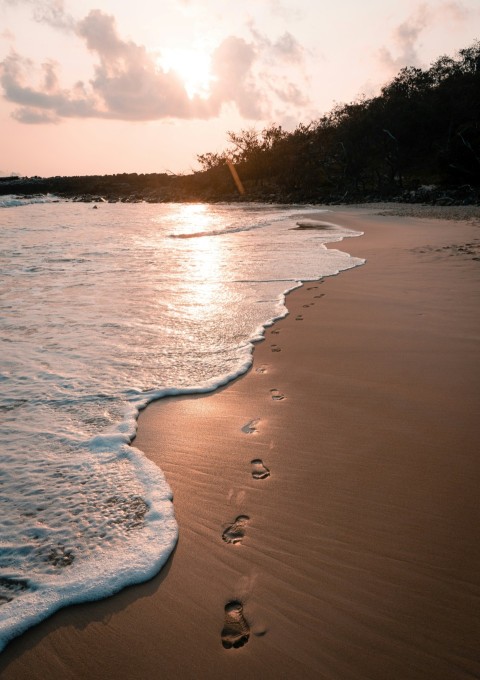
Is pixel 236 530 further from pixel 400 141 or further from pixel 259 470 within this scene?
pixel 400 141

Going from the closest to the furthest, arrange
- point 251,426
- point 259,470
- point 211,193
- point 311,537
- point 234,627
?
point 234,627 < point 311,537 < point 259,470 < point 251,426 < point 211,193

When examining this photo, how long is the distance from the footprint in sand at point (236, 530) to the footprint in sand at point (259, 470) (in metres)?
0.33

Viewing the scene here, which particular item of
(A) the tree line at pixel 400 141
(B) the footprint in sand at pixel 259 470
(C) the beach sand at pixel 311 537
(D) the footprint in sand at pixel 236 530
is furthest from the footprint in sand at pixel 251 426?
(A) the tree line at pixel 400 141

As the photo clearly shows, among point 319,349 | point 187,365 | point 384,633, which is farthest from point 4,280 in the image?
point 384,633

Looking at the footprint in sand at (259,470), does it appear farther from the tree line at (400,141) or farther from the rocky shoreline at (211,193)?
the tree line at (400,141)

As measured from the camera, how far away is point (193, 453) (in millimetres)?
2762

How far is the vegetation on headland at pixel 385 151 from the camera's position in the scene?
28562mm

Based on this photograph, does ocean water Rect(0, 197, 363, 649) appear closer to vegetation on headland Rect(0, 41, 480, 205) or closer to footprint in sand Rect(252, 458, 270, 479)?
footprint in sand Rect(252, 458, 270, 479)

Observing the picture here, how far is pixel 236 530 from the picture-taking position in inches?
83.4

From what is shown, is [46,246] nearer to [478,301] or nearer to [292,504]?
[478,301]

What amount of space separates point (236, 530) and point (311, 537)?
343 millimetres

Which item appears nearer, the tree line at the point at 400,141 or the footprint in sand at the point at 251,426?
the footprint in sand at the point at 251,426

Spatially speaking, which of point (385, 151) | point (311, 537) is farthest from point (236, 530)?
point (385, 151)

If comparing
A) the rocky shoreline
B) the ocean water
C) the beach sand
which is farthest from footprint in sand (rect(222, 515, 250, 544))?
the rocky shoreline
